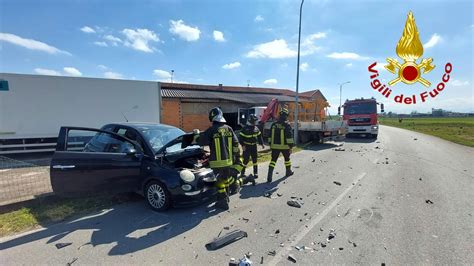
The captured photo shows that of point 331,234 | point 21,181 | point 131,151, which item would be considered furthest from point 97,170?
point 331,234

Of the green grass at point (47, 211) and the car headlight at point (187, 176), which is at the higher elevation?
the car headlight at point (187, 176)

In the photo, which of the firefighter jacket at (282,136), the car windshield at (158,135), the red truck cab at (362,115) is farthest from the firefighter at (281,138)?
the red truck cab at (362,115)

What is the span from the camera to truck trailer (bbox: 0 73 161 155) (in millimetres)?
9703

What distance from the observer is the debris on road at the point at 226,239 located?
10.8 feet

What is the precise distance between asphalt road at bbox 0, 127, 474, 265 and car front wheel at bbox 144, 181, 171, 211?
0.15 metres

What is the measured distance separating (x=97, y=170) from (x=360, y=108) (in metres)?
17.5

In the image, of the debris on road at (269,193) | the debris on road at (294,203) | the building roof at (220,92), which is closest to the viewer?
the debris on road at (294,203)

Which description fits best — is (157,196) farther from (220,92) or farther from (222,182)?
(220,92)

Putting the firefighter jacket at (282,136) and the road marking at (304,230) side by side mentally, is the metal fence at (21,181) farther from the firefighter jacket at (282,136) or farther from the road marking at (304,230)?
the firefighter jacket at (282,136)

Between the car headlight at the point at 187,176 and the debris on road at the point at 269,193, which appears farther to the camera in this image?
the debris on road at the point at 269,193

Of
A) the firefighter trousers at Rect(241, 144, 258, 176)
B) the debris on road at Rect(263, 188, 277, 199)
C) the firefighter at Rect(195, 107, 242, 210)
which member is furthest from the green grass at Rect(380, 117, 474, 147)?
the firefighter at Rect(195, 107, 242, 210)

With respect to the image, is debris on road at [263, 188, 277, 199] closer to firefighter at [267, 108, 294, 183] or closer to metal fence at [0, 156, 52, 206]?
firefighter at [267, 108, 294, 183]

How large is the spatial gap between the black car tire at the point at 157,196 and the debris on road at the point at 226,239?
1.40 meters

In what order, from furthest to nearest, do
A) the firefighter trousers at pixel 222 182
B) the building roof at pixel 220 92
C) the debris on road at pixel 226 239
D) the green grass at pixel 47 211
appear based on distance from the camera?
the building roof at pixel 220 92
the firefighter trousers at pixel 222 182
the green grass at pixel 47 211
the debris on road at pixel 226 239
